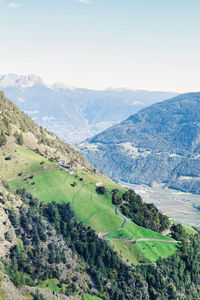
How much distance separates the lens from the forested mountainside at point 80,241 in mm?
99438

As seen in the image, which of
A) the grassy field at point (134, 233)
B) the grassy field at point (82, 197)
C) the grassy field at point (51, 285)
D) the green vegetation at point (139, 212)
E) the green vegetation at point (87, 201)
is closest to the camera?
the grassy field at point (51, 285)

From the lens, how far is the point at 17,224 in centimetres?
10988

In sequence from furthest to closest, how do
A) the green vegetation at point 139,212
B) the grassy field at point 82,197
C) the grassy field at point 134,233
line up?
the green vegetation at point 139,212, the grassy field at point 134,233, the grassy field at point 82,197

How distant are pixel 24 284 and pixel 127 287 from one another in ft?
136

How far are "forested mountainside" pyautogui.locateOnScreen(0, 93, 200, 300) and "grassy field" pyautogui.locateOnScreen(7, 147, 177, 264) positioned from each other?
0.46 m

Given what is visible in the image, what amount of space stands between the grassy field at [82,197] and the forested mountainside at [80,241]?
1.51 feet

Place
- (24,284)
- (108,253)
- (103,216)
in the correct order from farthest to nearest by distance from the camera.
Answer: (103,216) → (108,253) → (24,284)

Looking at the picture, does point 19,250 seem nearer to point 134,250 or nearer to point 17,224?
point 17,224

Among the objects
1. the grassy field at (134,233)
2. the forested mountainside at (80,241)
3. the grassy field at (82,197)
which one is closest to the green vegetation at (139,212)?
the forested mountainside at (80,241)

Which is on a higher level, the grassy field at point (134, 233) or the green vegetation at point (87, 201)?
A: the green vegetation at point (87, 201)

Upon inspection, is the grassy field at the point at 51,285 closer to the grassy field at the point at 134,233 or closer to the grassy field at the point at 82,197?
the grassy field at the point at 82,197

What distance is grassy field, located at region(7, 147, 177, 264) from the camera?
5080 inches

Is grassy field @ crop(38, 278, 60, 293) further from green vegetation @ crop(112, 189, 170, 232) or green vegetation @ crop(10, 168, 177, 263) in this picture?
green vegetation @ crop(112, 189, 170, 232)

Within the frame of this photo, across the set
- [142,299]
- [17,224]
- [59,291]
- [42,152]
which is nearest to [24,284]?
[59,291]
